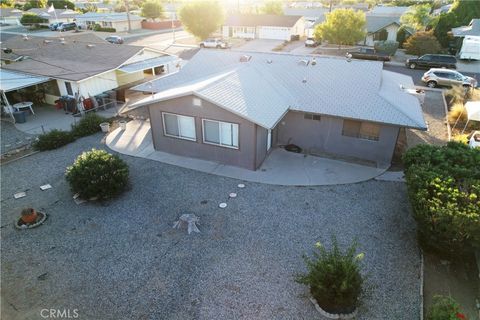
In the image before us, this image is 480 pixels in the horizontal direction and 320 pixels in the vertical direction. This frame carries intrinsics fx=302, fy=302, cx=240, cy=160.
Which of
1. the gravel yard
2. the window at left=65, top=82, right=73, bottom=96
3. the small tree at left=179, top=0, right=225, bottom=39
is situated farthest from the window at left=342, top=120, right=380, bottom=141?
the small tree at left=179, top=0, right=225, bottom=39

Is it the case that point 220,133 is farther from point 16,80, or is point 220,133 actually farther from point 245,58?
point 16,80

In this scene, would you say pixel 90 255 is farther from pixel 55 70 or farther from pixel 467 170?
pixel 55 70

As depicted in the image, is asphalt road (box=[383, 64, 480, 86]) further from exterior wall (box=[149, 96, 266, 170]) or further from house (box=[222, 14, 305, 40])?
house (box=[222, 14, 305, 40])

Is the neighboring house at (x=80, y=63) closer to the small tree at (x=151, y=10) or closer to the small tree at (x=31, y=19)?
the small tree at (x=151, y=10)

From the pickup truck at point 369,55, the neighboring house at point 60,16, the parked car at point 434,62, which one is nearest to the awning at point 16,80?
the pickup truck at point 369,55

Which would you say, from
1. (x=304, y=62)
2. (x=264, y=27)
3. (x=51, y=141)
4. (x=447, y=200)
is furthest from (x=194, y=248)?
(x=264, y=27)

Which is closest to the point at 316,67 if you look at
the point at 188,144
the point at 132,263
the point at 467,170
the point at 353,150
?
the point at 353,150
